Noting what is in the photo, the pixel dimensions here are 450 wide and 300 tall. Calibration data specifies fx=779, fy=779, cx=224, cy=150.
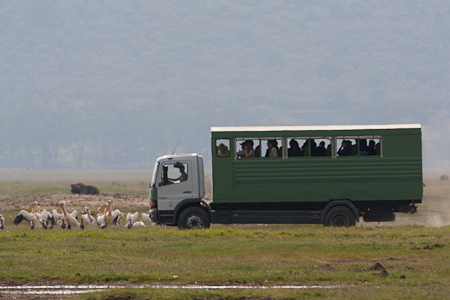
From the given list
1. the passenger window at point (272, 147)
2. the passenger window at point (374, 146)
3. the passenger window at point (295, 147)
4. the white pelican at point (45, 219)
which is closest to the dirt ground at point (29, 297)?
the passenger window at point (272, 147)

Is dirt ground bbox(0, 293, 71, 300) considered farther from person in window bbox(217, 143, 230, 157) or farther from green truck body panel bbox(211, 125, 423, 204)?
person in window bbox(217, 143, 230, 157)

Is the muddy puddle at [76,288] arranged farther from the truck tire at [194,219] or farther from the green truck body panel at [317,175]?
the truck tire at [194,219]

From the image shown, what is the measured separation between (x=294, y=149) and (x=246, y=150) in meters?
1.70

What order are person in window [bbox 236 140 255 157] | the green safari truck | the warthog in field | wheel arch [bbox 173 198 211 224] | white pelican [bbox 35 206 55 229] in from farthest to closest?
the warthog in field, white pelican [bbox 35 206 55 229], wheel arch [bbox 173 198 211 224], person in window [bbox 236 140 255 157], the green safari truck

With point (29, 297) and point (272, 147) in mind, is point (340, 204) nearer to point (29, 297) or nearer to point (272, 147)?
point (272, 147)

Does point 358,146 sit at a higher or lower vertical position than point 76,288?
higher

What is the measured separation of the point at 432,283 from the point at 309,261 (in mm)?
4893

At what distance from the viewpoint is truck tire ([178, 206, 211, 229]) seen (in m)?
28.0

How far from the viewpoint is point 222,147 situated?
90.8ft

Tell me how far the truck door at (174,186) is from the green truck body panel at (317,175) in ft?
3.24

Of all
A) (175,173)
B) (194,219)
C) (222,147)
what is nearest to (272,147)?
(222,147)

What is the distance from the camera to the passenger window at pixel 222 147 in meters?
27.6

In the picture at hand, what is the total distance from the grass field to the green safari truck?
44.5 inches

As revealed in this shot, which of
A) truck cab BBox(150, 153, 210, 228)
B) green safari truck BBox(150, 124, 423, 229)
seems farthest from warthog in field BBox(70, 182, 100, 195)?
green safari truck BBox(150, 124, 423, 229)
